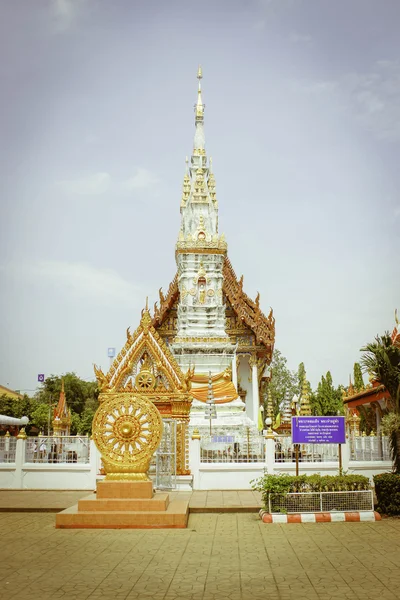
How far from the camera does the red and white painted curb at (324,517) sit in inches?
433

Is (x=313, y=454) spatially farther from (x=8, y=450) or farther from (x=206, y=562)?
(x=206, y=562)

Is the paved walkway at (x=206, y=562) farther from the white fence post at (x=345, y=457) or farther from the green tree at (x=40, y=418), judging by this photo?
the green tree at (x=40, y=418)

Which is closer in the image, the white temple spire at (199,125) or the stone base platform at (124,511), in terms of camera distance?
the stone base platform at (124,511)

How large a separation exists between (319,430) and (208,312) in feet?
72.3

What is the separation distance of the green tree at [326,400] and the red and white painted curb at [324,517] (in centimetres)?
3338

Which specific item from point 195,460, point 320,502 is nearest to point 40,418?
point 195,460

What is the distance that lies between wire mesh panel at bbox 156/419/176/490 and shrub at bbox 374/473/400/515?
4.88 m

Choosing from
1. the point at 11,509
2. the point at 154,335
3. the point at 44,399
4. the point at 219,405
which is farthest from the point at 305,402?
the point at 44,399

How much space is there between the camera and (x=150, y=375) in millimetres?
18125

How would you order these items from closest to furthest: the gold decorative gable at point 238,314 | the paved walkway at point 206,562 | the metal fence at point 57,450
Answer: the paved walkway at point 206,562, the metal fence at point 57,450, the gold decorative gable at point 238,314

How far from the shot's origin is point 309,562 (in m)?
7.72

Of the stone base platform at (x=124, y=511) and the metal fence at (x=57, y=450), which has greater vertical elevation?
the metal fence at (x=57, y=450)

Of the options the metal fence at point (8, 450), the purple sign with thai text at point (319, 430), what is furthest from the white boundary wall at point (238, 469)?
the metal fence at point (8, 450)

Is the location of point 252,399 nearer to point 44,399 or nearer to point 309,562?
point 44,399
